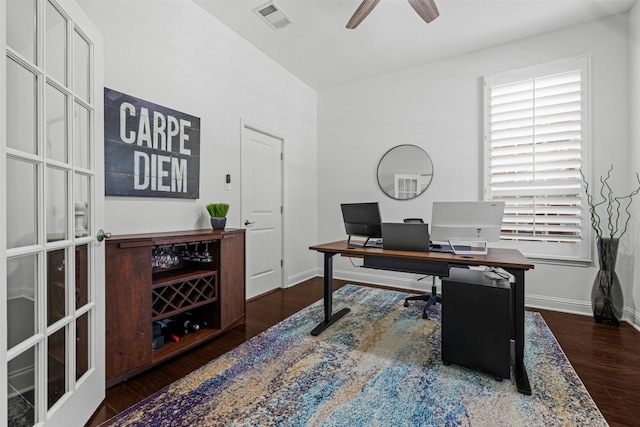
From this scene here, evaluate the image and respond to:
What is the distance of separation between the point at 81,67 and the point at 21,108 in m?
0.54

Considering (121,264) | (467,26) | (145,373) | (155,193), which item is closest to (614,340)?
(467,26)

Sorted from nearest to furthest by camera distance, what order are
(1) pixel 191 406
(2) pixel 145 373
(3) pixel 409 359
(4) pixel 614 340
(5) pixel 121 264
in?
(1) pixel 191 406 < (5) pixel 121 264 < (2) pixel 145 373 < (3) pixel 409 359 < (4) pixel 614 340

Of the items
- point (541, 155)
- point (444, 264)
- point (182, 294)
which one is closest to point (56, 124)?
point (182, 294)

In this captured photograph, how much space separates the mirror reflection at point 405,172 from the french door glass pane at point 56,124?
3450mm

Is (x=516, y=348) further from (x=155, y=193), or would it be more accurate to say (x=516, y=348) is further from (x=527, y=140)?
(x=155, y=193)

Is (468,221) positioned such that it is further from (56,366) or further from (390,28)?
(56,366)

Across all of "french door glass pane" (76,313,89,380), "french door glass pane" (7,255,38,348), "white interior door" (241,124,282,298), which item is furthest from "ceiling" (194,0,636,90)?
"french door glass pane" (76,313,89,380)

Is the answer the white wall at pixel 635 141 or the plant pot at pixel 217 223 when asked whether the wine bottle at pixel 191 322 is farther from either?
the white wall at pixel 635 141

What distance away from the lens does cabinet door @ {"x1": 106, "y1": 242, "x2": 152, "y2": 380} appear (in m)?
1.75

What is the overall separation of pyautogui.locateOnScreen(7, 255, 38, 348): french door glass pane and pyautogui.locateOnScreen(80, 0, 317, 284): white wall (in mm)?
1007

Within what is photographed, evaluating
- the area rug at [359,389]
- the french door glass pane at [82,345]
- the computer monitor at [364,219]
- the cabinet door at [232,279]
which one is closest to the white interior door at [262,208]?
the cabinet door at [232,279]

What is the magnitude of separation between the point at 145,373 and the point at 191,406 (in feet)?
1.91

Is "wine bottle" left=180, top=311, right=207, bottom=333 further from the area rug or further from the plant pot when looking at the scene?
the plant pot

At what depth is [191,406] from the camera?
158 centimetres
